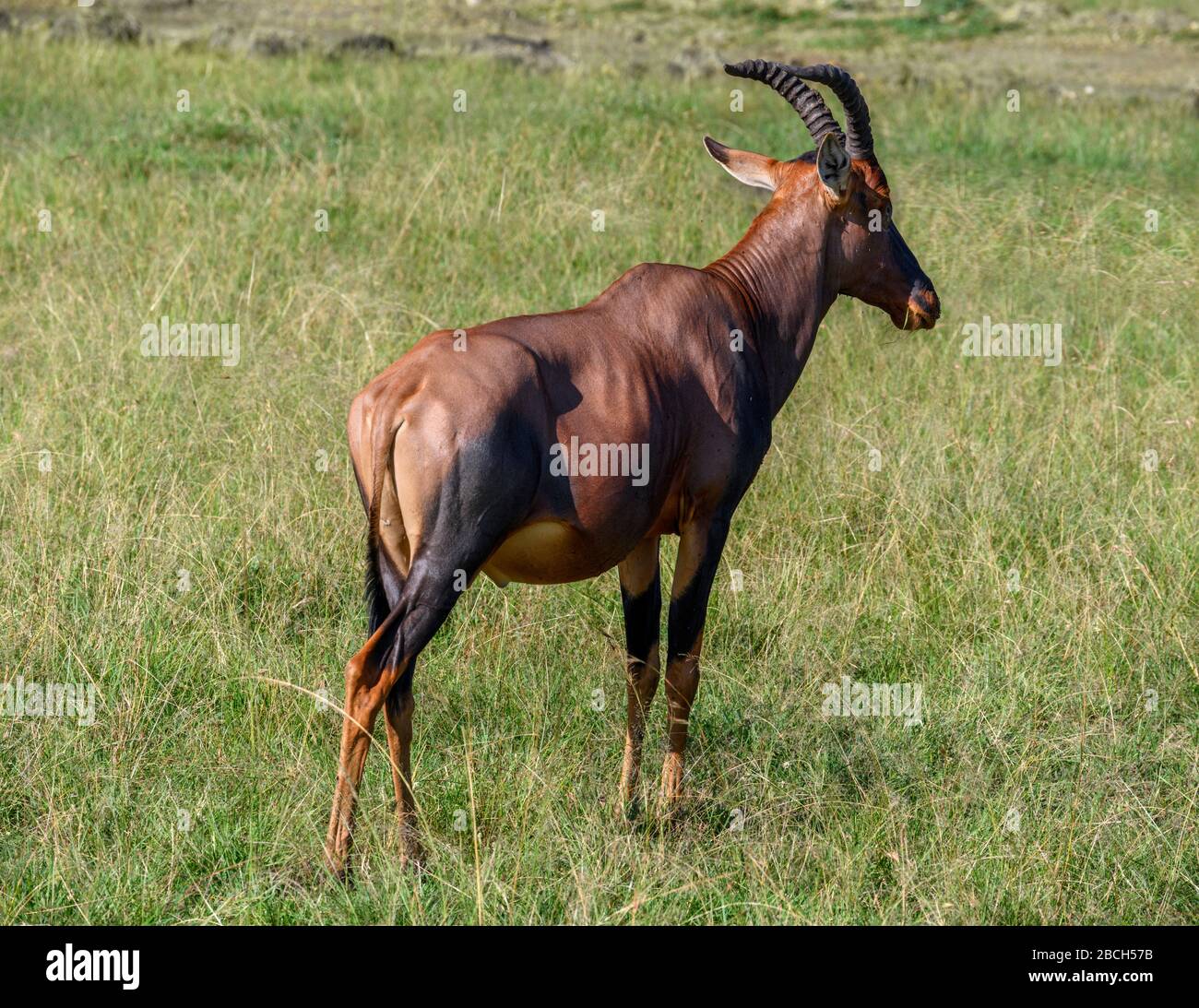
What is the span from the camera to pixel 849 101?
533cm

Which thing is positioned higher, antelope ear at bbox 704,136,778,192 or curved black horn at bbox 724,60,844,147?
curved black horn at bbox 724,60,844,147

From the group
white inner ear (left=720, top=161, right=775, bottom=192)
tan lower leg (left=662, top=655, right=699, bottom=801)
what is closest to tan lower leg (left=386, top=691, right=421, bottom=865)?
→ tan lower leg (left=662, top=655, right=699, bottom=801)

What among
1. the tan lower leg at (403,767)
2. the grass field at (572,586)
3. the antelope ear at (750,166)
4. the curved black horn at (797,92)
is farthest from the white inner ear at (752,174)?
the tan lower leg at (403,767)

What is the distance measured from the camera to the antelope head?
5395 mm

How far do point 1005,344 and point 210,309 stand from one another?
4572 mm

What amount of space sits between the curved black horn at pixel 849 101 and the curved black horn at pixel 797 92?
42 millimetres

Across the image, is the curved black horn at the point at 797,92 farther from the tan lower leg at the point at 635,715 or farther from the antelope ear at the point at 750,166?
the tan lower leg at the point at 635,715

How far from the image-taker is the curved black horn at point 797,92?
539 centimetres

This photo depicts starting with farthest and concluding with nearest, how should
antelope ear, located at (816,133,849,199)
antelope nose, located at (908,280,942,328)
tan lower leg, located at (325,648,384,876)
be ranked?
antelope nose, located at (908,280,942,328) < antelope ear, located at (816,133,849,199) < tan lower leg, located at (325,648,384,876)

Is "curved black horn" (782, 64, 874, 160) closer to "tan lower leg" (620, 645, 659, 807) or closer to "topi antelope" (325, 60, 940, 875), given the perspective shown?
"topi antelope" (325, 60, 940, 875)

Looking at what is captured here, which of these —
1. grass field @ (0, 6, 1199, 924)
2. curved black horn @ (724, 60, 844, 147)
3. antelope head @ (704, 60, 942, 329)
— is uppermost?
curved black horn @ (724, 60, 844, 147)

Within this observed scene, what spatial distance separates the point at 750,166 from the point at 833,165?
486mm

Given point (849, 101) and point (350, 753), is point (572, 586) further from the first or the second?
point (849, 101)

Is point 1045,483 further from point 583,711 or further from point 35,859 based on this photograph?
point 35,859
